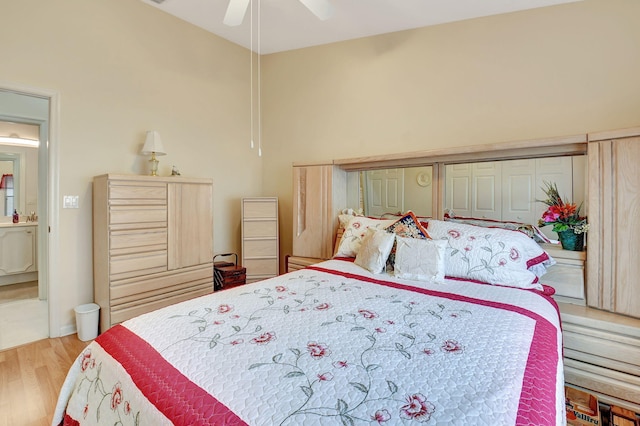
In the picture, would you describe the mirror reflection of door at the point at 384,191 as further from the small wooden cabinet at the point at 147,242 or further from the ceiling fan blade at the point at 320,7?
the small wooden cabinet at the point at 147,242

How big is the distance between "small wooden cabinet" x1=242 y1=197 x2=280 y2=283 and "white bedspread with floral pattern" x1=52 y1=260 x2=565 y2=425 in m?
1.75

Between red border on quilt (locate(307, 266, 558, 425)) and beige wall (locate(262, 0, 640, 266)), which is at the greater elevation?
beige wall (locate(262, 0, 640, 266))

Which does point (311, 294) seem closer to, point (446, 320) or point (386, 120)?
point (446, 320)

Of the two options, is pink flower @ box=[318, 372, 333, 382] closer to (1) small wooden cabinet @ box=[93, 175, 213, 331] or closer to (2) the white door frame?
(1) small wooden cabinet @ box=[93, 175, 213, 331]

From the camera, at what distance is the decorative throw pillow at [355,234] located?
240 centimetres

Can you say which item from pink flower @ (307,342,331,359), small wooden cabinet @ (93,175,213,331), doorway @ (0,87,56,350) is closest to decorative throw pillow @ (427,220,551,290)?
pink flower @ (307,342,331,359)

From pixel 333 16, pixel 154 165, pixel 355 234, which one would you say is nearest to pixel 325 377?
pixel 355 234

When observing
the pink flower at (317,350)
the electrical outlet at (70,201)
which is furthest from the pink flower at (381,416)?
the electrical outlet at (70,201)

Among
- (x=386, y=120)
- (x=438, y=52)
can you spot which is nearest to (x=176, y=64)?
(x=386, y=120)

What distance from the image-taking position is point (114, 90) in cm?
275

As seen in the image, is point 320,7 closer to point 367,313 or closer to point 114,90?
point 367,313

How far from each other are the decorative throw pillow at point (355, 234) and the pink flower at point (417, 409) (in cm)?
162

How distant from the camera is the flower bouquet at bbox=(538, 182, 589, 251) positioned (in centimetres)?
190

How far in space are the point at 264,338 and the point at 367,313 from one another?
471 mm
